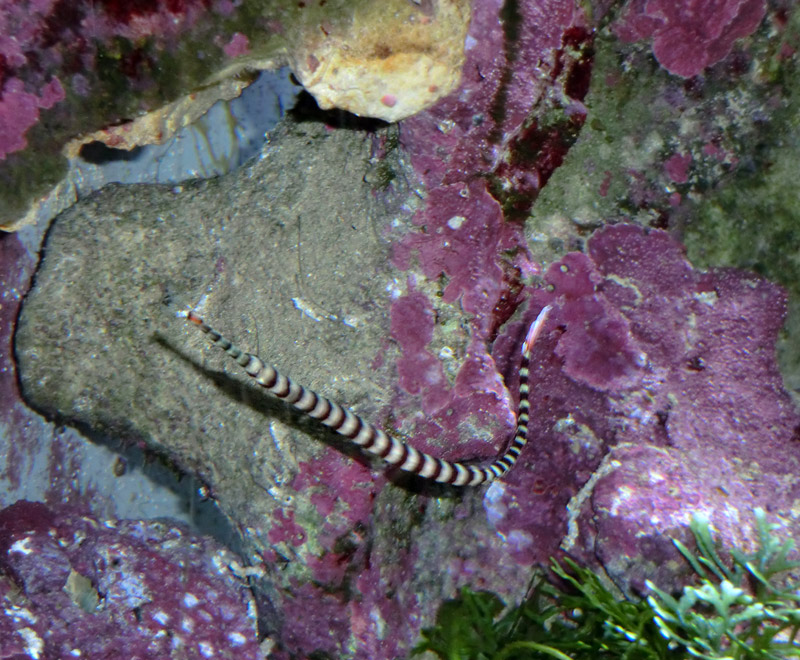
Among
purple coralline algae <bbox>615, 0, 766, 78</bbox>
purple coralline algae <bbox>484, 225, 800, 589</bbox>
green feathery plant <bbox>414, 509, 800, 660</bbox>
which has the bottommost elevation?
green feathery plant <bbox>414, 509, 800, 660</bbox>

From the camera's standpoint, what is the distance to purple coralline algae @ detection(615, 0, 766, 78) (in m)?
3.51

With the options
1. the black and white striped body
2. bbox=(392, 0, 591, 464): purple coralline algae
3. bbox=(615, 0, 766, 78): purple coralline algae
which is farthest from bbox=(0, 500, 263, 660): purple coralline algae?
bbox=(615, 0, 766, 78): purple coralline algae

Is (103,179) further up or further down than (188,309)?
further up

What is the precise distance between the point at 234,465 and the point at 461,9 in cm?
312

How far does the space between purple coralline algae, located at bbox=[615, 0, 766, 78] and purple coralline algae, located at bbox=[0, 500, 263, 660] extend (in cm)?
458

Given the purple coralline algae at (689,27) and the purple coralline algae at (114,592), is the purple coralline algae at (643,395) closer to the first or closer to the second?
the purple coralline algae at (689,27)

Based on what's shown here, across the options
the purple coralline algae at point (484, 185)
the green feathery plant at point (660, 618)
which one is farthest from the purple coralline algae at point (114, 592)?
the purple coralline algae at point (484, 185)

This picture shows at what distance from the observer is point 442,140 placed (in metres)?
3.60

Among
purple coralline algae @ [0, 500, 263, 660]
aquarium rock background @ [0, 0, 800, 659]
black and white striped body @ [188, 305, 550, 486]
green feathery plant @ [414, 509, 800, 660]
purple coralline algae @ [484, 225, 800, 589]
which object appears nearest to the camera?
green feathery plant @ [414, 509, 800, 660]

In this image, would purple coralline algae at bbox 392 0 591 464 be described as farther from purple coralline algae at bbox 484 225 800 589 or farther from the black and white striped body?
purple coralline algae at bbox 484 225 800 589

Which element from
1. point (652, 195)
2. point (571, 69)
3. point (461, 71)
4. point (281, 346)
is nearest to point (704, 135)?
point (652, 195)

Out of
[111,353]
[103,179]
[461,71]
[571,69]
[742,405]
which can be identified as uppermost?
[571,69]

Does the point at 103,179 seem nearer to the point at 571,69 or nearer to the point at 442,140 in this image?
the point at 442,140

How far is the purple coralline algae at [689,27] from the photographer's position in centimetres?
351
